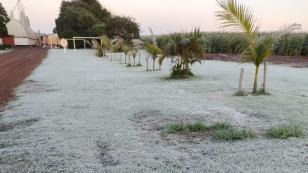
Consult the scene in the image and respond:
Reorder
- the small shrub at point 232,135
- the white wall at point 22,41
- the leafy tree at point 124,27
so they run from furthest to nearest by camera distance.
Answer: the white wall at point 22,41 < the leafy tree at point 124,27 < the small shrub at point 232,135

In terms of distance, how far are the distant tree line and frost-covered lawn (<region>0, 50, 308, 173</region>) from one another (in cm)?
3266

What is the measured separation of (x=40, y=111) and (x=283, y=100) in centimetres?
432

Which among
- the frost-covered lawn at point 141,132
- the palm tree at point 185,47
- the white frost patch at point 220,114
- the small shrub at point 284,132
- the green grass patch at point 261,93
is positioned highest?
the palm tree at point 185,47

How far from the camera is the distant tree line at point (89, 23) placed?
3888 centimetres

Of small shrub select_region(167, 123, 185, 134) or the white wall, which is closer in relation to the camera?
small shrub select_region(167, 123, 185, 134)

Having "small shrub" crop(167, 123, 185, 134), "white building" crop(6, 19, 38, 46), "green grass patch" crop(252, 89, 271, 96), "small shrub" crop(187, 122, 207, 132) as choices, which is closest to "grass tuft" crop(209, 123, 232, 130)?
"small shrub" crop(187, 122, 207, 132)

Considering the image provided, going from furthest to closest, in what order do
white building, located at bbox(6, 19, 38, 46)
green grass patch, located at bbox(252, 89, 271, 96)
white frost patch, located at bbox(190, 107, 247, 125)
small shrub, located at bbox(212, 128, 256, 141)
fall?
white building, located at bbox(6, 19, 38, 46) < green grass patch, located at bbox(252, 89, 271, 96) < white frost patch, located at bbox(190, 107, 247, 125) < small shrub, located at bbox(212, 128, 256, 141)

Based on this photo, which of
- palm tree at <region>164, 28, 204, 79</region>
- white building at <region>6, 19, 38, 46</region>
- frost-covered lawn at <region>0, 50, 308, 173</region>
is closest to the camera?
frost-covered lawn at <region>0, 50, 308, 173</region>

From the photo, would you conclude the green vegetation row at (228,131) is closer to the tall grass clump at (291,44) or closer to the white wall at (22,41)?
the tall grass clump at (291,44)

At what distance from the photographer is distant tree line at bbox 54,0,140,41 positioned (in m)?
38.9

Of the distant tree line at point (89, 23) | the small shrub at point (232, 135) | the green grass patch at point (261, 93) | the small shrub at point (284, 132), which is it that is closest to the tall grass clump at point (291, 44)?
the green grass patch at point (261, 93)

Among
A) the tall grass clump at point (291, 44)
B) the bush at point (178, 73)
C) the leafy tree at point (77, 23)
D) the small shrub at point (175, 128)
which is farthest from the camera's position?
the leafy tree at point (77, 23)

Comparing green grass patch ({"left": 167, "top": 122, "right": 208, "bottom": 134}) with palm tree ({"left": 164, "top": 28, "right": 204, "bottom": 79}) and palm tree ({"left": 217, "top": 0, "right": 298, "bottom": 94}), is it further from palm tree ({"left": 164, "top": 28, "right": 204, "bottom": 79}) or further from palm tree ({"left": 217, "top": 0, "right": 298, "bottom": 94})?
palm tree ({"left": 164, "top": 28, "right": 204, "bottom": 79})

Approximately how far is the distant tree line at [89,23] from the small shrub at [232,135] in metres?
35.3
